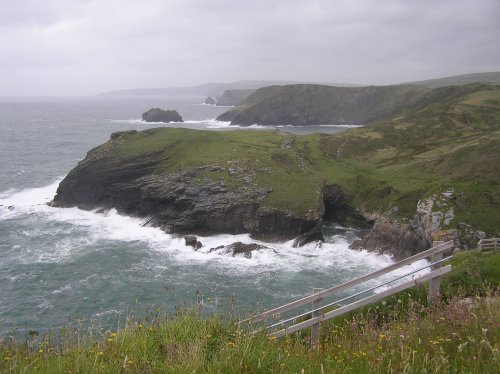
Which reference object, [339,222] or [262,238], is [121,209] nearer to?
[262,238]

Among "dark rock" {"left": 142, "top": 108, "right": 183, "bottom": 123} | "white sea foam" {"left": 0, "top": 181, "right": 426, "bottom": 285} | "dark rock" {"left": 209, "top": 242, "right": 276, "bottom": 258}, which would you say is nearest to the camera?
"white sea foam" {"left": 0, "top": 181, "right": 426, "bottom": 285}

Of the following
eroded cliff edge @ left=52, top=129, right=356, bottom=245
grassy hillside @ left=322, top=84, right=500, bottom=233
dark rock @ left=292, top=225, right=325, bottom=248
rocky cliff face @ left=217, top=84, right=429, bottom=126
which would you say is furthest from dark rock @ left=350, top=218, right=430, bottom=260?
rocky cliff face @ left=217, top=84, right=429, bottom=126

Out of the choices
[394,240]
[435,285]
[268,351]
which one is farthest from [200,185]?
[268,351]

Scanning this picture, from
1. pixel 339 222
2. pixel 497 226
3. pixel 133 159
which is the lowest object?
Answer: pixel 339 222

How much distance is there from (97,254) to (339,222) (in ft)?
92.5

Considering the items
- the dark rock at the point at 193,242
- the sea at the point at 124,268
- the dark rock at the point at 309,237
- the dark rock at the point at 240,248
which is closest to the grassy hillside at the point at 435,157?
the sea at the point at 124,268

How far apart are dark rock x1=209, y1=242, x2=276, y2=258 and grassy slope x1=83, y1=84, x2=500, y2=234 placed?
6357 millimetres

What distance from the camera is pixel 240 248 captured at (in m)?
40.9

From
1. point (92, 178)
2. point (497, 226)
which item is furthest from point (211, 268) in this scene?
point (92, 178)

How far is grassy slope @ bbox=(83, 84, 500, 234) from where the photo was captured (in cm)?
4550

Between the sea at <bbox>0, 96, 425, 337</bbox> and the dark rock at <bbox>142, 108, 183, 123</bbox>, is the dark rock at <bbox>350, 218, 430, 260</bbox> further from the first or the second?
the dark rock at <bbox>142, 108, 183, 123</bbox>

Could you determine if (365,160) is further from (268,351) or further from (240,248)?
(268,351)

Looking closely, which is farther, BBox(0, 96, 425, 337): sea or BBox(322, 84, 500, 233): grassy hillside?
BBox(322, 84, 500, 233): grassy hillside

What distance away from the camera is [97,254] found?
4062cm
